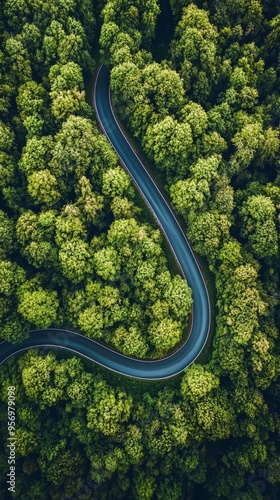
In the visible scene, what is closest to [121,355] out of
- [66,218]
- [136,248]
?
[136,248]

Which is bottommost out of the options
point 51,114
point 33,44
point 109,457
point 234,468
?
point 109,457

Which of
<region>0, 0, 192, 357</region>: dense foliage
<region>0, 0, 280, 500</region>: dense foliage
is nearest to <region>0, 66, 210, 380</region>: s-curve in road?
<region>0, 0, 280, 500</region>: dense foliage

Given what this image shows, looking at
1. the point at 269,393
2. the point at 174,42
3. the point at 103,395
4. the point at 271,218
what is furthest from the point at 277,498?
the point at 174,42

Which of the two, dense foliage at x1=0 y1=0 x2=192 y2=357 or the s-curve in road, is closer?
dense foliage at x1=0 y1=0 x2=192 y2=357

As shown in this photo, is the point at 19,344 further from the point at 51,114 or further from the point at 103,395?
the point at 51,114

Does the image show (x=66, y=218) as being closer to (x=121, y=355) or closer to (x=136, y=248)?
(x=136, y=248)

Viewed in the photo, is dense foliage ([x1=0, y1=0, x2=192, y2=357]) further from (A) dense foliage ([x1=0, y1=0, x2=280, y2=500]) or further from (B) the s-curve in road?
(B) the s-curve in road
